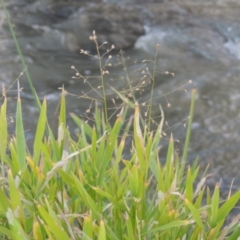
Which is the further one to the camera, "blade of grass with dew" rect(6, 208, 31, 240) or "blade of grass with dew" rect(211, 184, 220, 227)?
"blade of grass with dew" rect(211, 184, 220, 227)

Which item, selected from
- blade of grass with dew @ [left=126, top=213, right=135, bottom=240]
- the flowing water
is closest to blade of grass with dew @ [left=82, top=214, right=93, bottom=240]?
blade of grass with dew @ [left=126, top=213, right=135, bottom=240]

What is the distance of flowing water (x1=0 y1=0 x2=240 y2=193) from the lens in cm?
364

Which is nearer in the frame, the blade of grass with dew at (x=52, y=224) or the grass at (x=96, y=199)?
the blade of grass with dew at (x=52, y=224)

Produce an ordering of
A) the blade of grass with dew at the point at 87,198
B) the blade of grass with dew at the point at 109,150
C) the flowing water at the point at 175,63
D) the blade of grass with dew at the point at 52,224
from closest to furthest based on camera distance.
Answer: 1. the blade of grass with dew at the point at 52,224
2. the blade of grass with dew at the point at 87,198
3. the blade of grass with dew at the point at 109,150
4. the flowing water at the point at 175,63

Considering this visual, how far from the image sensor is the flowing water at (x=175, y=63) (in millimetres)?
3644

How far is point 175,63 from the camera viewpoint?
190 inches

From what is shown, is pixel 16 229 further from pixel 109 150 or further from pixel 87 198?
pixel 109 150

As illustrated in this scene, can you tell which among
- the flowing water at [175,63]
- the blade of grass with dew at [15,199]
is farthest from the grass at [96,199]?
the flowing water at [175,63]

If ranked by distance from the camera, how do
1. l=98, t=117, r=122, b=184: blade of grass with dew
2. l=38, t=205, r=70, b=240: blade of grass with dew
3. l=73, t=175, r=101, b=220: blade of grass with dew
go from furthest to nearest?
l=98, t=117, r=122, b=184: blade of grass with dew → l=73, t=175, r=101, b=220: blade of grass with dew → l=38, t=205, r=70, b=240: blade of grass with dew

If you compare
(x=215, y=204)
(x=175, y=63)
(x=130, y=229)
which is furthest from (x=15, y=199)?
(x=175, y=63)

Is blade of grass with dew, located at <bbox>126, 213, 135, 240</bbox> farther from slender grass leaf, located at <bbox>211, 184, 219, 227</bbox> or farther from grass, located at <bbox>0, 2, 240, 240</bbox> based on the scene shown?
slender grass leaf, located at <bbox>211, 184, 219, 227</bbox>

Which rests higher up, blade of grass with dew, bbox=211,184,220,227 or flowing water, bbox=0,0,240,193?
blade of grass with dew, bbox=211,184,220,227

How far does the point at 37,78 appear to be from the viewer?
A: 459 cm

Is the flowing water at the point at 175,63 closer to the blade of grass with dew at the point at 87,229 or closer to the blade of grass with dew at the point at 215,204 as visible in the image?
the blade of grass with dew at the point at 215,204
